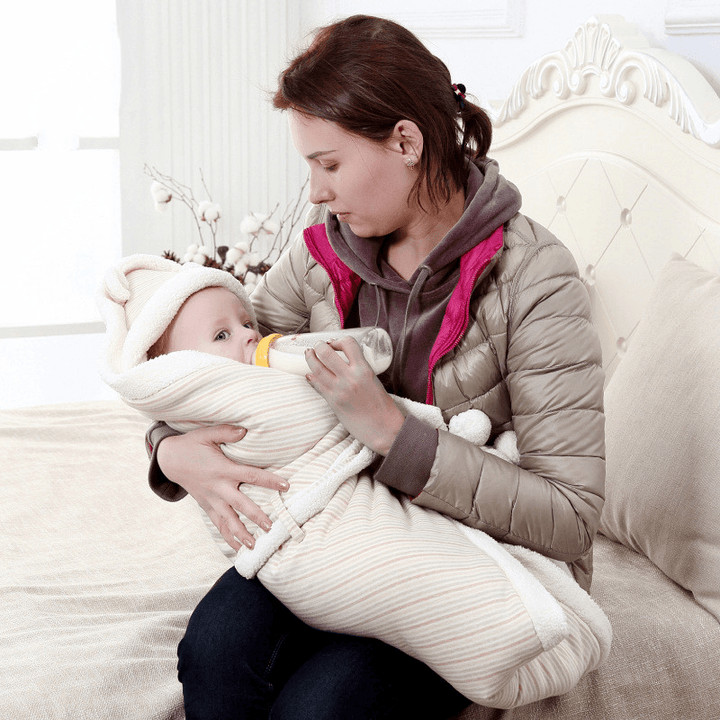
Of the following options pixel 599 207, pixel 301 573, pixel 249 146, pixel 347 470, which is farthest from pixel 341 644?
pixel 249 146

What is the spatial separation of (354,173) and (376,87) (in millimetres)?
119

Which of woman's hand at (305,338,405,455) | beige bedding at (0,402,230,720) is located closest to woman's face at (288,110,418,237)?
woman's hand at (305,338,405,455)

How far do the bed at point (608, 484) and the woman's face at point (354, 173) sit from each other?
50 centimetres

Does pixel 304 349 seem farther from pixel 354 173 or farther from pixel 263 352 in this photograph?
pixel 354 173

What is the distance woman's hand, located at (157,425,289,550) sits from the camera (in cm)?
109

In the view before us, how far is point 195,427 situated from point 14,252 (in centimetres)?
253

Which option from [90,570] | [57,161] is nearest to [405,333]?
[90,570]

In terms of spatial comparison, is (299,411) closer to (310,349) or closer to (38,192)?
(310,349)

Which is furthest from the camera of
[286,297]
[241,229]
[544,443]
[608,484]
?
[241,229]

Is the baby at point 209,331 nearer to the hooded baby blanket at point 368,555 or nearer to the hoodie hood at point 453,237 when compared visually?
the hooded baby blanket at point 368,555

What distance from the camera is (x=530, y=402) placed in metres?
1.12

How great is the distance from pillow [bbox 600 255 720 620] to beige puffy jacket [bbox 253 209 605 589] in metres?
0.19

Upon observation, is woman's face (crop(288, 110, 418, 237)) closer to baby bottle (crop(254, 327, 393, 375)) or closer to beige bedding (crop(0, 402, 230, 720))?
baby bottle (crop(254, 327, 393, 375))

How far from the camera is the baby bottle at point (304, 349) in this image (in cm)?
116
